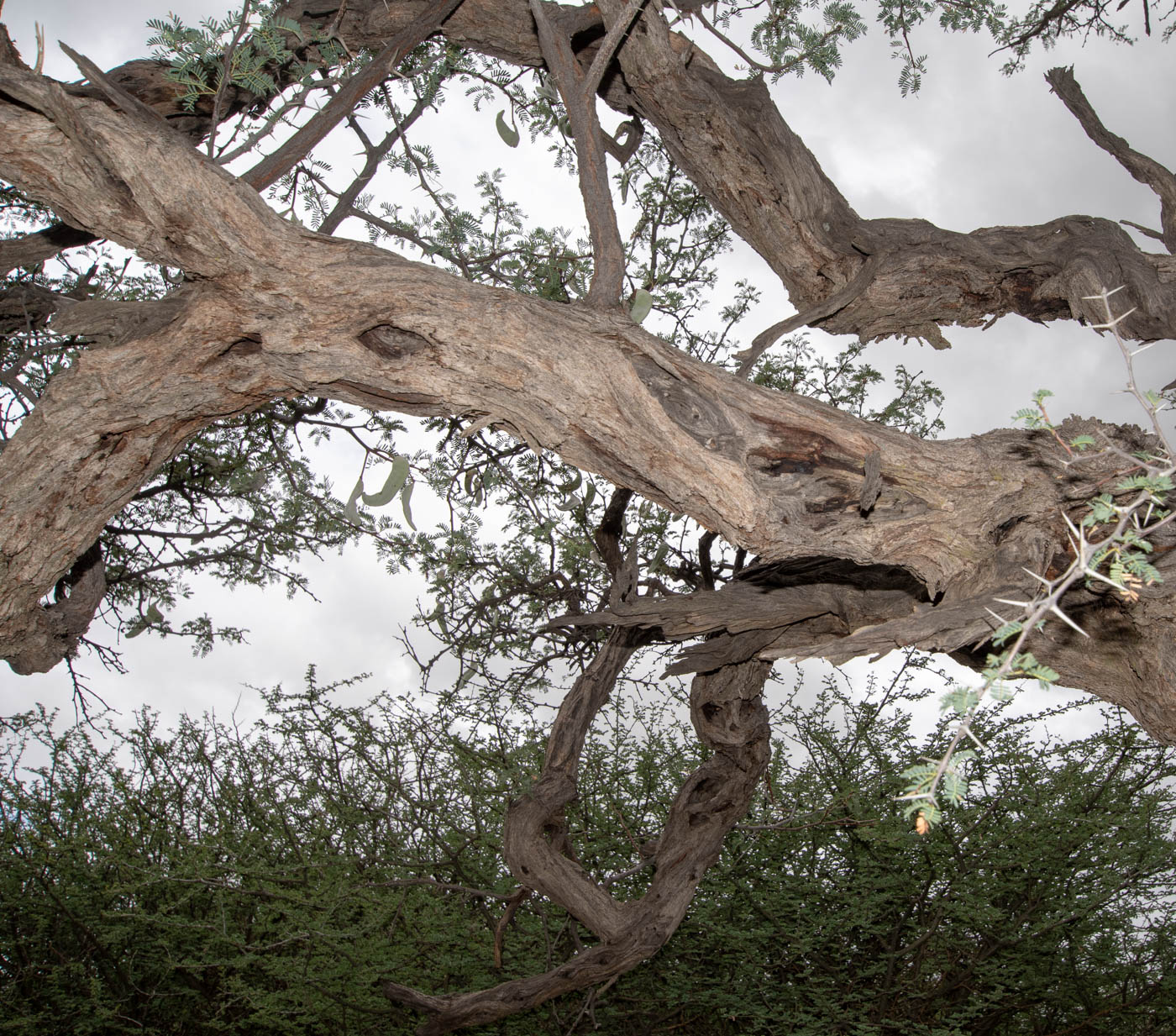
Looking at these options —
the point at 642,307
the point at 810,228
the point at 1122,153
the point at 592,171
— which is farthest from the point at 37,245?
the point at 1122,153

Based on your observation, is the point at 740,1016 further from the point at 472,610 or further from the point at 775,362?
the point at 775,362

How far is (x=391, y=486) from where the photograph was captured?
10.4 feet

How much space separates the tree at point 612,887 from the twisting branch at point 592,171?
9.26ft

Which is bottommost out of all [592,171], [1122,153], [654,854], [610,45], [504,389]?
[654,854]

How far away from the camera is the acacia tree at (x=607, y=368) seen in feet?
8.89

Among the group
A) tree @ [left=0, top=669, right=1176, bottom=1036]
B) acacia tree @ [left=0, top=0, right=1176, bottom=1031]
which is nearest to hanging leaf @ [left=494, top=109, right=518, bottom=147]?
acacia tree @ [left=0, top=0, right=1176, bottom=1031]

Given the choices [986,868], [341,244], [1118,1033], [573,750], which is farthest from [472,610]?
[1118,1033]

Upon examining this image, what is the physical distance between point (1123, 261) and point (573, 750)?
117 inches

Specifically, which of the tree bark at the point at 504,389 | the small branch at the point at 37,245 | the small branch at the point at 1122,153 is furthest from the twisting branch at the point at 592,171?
the small branch at the point at 1122,153

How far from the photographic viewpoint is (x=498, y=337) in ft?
8.84

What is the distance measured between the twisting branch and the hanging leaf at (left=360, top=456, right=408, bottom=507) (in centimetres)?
81

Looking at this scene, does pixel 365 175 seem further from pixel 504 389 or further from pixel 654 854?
pixel 654 854

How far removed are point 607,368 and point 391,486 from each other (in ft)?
2.97

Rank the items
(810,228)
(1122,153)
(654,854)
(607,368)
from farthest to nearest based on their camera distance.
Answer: (1122,153) → (810,228) → (654,854) → (607,368)
